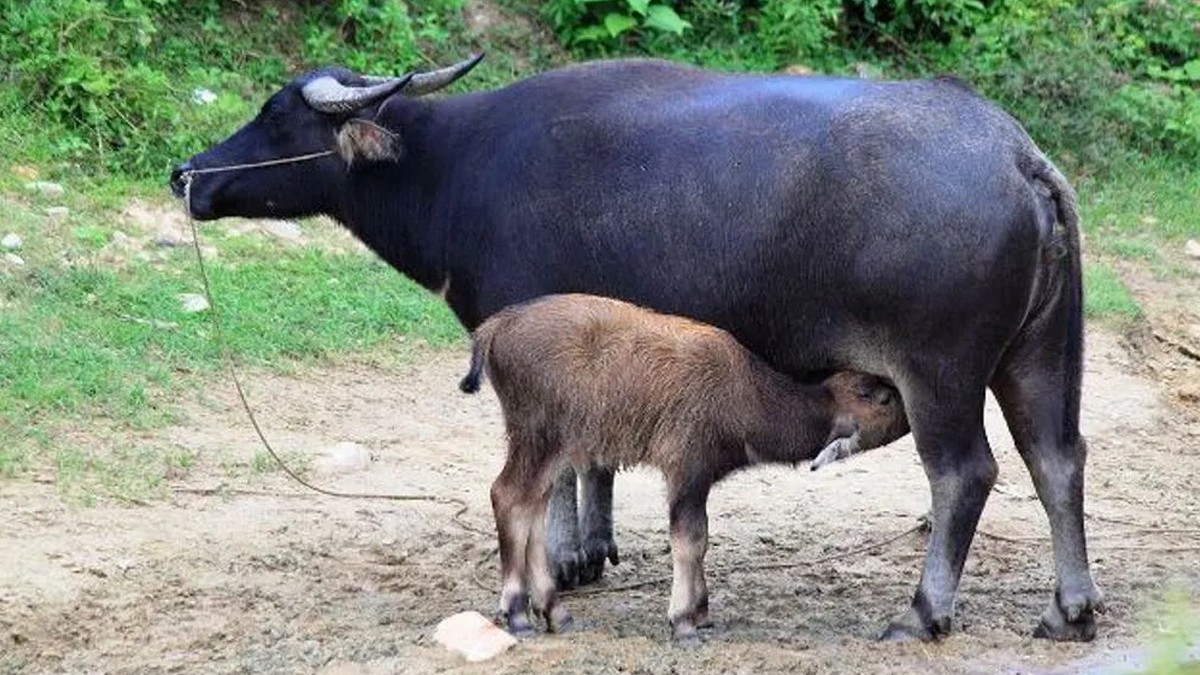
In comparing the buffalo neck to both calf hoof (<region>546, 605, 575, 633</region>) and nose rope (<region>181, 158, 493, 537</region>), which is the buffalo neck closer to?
nose rope (<region>181, 158, 493, 537</region>)

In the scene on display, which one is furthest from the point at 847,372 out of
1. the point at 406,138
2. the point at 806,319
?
the point at 406,138

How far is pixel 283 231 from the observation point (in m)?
11.9

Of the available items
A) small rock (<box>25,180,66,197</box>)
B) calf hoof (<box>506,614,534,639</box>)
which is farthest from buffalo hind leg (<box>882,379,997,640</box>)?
small rock (<box>25,180,66,197</box>)

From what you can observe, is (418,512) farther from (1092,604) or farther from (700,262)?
(1092,604)

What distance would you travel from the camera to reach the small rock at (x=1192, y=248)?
529 inches

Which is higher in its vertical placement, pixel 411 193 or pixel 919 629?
pixel 411 193

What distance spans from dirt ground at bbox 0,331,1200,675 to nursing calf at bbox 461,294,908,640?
32 cm

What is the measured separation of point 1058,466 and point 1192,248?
671 centimetres

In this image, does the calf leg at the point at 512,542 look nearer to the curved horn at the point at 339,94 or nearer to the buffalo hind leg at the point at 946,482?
the buffalo hind leg at the point at 946,482

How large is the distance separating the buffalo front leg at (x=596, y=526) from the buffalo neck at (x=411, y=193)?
3.15ft

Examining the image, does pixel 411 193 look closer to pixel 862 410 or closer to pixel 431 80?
pixel 431 80

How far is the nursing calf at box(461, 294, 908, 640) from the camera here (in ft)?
22.6

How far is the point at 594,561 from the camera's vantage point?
314 inches

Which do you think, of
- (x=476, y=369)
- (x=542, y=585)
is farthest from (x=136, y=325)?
(x=542, y=585)
